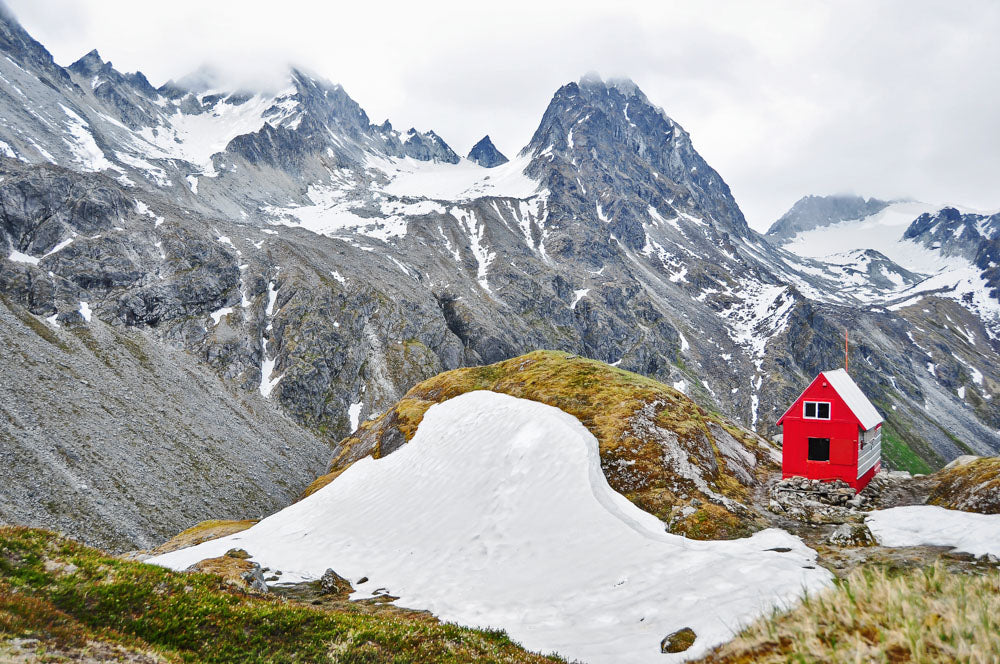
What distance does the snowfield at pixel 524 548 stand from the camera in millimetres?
12430

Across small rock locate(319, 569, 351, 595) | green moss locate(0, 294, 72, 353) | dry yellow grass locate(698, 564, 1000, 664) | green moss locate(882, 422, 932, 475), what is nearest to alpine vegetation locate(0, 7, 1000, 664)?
dry yellow grass locate(698, 564, 1000, 664)

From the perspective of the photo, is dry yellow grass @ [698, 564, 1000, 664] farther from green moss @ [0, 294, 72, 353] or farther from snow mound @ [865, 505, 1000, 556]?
green moss @ [0, 294, 72, 353]

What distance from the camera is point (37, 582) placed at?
976 centimetres

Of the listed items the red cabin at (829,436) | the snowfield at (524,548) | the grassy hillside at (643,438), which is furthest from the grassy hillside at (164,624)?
the red cabin at (829,436)

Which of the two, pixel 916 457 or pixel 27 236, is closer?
pixel 27 236

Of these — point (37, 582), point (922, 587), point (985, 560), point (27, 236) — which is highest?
point (27, 236)

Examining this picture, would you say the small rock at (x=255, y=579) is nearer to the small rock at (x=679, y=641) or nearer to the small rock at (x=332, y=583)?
the small rock at (x=332, y=583)

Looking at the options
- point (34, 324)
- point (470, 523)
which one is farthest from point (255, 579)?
point (34, 324)

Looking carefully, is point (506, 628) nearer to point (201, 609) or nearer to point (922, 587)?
point (201, 609)

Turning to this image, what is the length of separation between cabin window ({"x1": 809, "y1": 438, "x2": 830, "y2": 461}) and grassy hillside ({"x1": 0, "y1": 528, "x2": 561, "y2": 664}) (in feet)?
89.8

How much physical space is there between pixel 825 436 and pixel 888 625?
101 ft

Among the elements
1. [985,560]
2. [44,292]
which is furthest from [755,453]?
[44,292]

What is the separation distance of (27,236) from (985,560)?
498ft

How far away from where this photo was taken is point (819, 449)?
30.4 metres
